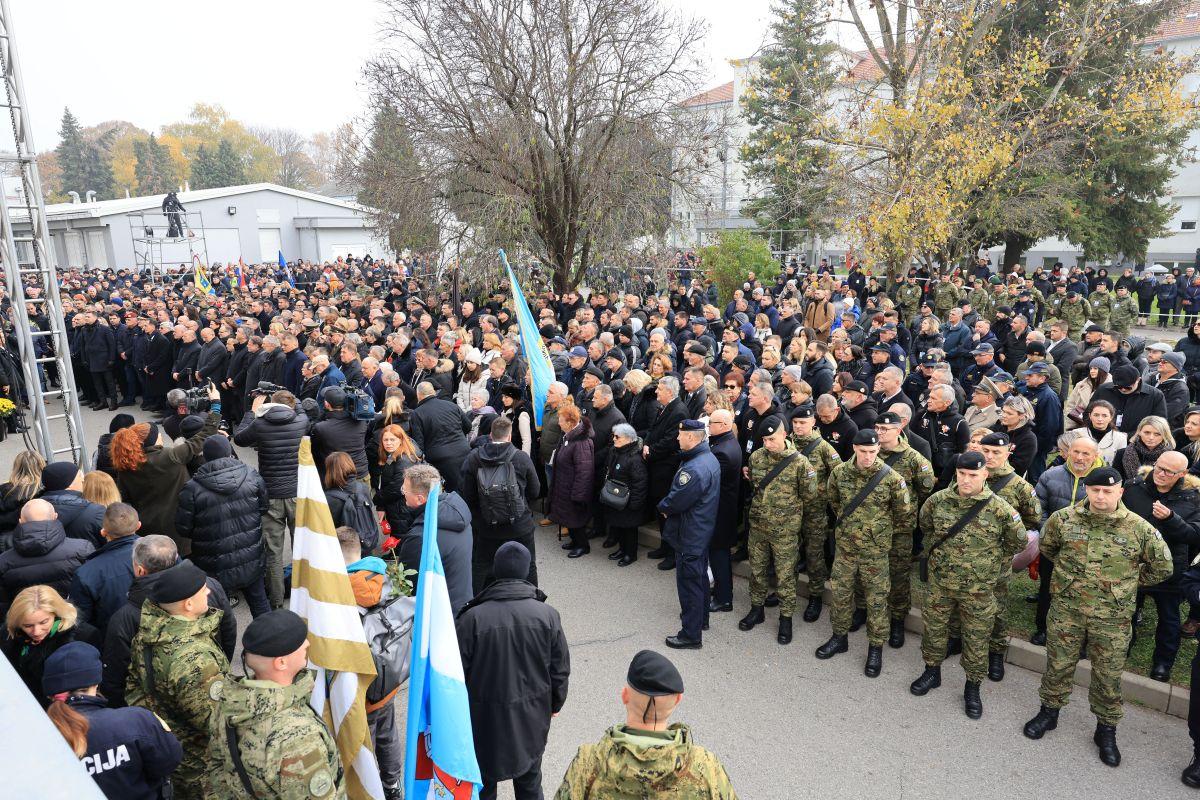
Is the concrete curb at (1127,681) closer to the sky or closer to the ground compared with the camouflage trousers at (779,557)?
closer to the ground

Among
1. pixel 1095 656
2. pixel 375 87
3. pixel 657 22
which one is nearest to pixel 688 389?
pixel 1095 656

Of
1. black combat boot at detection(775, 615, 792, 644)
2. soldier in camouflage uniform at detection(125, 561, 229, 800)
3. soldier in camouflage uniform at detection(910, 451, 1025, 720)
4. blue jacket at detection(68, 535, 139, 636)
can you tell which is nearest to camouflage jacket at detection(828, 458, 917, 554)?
soldier in camouflage uniform at detection(910, 451, 1025, 720)

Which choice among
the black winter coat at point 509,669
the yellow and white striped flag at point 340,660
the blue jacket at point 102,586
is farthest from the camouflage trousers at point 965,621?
the blue jacket at point 102,586

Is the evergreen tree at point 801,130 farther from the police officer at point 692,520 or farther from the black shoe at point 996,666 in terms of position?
the black shoe at point 996,666

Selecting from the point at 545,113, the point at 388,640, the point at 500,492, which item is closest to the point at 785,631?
the point at 500,492

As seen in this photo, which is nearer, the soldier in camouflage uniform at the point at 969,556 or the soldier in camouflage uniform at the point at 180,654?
the soldier in camouflage uniform at the point at 180,654

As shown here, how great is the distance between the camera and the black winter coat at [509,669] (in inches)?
153

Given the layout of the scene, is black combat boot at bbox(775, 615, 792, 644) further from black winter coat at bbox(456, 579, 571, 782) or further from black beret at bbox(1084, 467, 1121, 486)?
black winter coat at bbox(456, 579, 571, 782)

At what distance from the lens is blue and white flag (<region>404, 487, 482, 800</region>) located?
3.59 m

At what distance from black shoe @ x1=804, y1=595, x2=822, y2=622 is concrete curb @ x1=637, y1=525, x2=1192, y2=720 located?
0.15 metres

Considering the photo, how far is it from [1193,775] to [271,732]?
16.8 feet

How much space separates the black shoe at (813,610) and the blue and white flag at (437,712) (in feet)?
12.9

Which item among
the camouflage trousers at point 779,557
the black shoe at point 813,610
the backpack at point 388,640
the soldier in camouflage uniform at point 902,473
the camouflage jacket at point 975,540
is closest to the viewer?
the backpack at point 388,640

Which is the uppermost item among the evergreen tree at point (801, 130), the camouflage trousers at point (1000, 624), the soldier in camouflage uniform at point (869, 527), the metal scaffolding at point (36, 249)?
the evergreen tree at point (801, 130)
